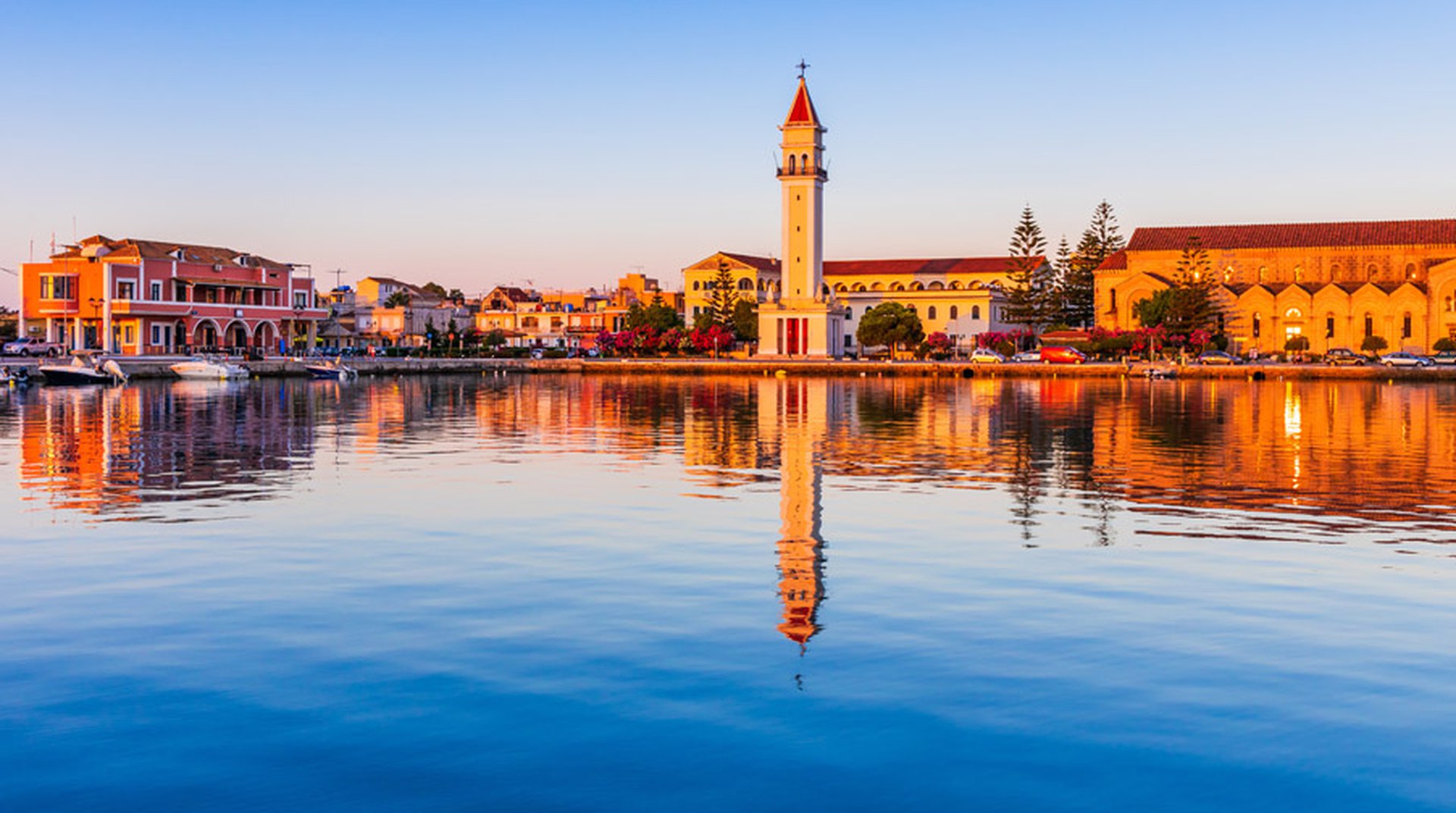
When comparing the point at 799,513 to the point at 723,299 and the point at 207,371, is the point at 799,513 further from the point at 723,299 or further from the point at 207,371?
the point at 723,299

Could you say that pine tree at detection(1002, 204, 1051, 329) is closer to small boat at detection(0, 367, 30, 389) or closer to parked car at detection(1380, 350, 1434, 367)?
parked car at detection(1380, 350, 1434, 367)

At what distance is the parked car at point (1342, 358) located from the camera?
8675 cm

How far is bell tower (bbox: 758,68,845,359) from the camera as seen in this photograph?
102m

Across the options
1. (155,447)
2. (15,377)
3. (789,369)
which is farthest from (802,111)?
(155,447)

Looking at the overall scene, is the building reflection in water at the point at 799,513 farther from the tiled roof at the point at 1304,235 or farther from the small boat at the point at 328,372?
the tiled roof at the point at 1304,235

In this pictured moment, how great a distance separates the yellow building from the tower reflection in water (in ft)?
206

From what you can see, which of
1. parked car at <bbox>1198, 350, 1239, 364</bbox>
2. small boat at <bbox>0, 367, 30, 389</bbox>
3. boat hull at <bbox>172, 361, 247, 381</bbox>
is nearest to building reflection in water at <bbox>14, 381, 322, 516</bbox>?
small boat at <bbox>0, 367, 30, 389</bbox>

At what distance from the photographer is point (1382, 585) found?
13391mm

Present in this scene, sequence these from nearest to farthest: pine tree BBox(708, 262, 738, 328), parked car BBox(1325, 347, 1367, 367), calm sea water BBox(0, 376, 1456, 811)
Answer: calm sea water BBox(0, 376, 1456, 811), parked car BBox(1325, 347, 1367, 367), pine tree BBox(708, 262, 738, 328)

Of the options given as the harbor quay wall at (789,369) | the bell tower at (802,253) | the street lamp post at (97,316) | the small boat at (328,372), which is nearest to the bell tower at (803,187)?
the bell tower at (802,253)

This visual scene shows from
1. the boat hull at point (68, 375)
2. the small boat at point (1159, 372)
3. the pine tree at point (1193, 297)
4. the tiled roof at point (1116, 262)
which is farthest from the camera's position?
the tiled roof at point (1116, 262)

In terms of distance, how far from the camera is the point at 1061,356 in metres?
93.8

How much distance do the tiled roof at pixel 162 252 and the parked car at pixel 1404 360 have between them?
251ft

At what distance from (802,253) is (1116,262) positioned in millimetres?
26376
